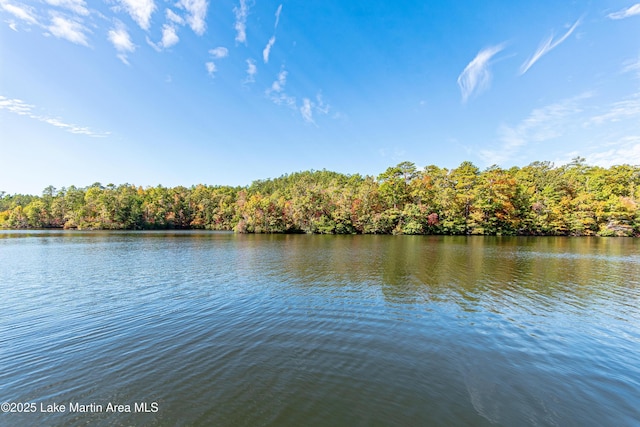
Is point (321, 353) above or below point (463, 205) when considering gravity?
below

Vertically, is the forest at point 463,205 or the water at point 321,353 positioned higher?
the forest at point 463,205

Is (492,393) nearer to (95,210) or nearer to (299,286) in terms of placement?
(299,286)

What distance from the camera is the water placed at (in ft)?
17.5

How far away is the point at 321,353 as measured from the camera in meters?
7.64

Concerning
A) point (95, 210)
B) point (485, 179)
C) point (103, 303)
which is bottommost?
point (103, 303)

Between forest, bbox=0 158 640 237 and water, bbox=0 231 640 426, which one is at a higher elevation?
forest, bbox=0 158 640 237

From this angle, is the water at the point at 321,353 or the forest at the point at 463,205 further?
the forest at the point at 463,205

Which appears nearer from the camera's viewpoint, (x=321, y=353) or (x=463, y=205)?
(x=321, y=353)

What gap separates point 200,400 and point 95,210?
11743 cm

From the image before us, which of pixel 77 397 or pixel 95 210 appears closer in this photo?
pixel 77 397

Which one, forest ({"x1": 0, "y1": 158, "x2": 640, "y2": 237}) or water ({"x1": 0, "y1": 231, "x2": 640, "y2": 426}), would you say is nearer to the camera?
water ({"x1": 0, "y1": 231, "x2": 640, "y2": 426})

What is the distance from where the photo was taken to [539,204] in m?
63.2

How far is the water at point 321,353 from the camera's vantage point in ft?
17.5

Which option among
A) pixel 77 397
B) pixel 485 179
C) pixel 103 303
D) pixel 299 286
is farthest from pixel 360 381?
pixel 485 179
